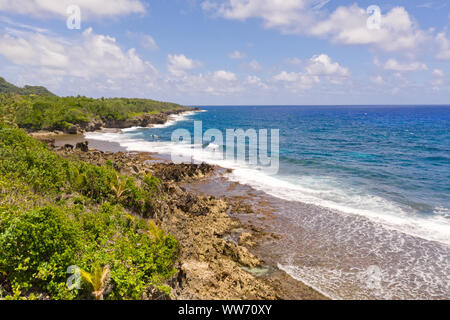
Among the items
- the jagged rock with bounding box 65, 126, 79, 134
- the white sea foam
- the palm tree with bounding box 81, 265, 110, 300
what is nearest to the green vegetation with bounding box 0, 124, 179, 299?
the palm tree with bounding box 81, 265, 110, 300

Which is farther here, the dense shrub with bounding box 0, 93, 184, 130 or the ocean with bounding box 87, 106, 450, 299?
the dense shrub with bounding box 0, 93, 184, 130

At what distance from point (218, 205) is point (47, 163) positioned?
1268cm

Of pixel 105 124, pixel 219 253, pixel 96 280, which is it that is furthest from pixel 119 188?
pixel 105 124

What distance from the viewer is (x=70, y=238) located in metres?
9.26

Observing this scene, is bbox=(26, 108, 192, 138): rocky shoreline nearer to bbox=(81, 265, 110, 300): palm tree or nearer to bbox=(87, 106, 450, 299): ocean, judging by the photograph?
bbox=(87, 106, 450, 299): ocean

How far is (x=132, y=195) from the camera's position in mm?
16656

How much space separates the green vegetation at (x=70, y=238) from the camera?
799cm

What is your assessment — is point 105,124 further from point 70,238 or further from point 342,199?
point 70,238

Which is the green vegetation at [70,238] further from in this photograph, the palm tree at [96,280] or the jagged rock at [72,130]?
the jagged rock at [72,130]

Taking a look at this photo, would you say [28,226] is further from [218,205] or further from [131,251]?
[218,205]

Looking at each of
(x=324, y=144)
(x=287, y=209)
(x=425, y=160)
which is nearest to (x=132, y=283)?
(x=287, y=209)

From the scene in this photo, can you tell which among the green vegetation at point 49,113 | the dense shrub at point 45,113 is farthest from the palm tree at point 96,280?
the dense shrub at point 45,113

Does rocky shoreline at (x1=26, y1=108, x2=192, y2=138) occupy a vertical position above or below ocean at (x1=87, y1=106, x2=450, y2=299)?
above

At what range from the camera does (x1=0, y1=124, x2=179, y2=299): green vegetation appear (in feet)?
26.2
